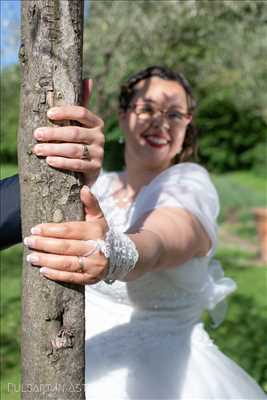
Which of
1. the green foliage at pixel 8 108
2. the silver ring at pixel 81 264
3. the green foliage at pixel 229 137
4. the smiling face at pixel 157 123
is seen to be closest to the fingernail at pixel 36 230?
the silver ring at pixel 81 264

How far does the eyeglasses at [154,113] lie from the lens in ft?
9.04

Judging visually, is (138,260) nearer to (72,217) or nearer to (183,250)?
(72,217)

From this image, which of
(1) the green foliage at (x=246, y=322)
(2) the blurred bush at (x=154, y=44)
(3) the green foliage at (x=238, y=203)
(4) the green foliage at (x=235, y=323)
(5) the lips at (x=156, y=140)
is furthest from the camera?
(3) the green foliage at (x=238, y=203)

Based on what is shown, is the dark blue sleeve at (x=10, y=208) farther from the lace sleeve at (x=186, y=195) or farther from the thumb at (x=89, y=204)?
the thumb at (x=89, y=204)

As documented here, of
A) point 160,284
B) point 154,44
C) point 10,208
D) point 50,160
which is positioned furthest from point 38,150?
point 154,44

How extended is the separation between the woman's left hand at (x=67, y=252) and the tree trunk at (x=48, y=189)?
4 cm

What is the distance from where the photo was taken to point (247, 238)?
10211mm

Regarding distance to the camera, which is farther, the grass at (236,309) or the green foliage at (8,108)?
the green foliage at (8,108)

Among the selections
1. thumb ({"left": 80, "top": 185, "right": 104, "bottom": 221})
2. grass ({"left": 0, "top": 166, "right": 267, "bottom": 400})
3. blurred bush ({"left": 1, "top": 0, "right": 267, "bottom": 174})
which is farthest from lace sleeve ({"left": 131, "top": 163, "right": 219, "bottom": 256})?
blurred bush ({"left": 1, "top": 0, "right": 267, "bottom": 174})

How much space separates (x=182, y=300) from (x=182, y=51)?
5.93 meters

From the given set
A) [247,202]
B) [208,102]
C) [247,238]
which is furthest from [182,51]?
[208,102]

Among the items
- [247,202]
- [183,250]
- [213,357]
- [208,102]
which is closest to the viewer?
[183,250]

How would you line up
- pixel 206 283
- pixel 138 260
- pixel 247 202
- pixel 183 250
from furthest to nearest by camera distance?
pixel 247 202 → pixel 206 283 → pixel 183 250 → pixel 138 260

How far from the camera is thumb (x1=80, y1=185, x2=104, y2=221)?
153 centimetres
